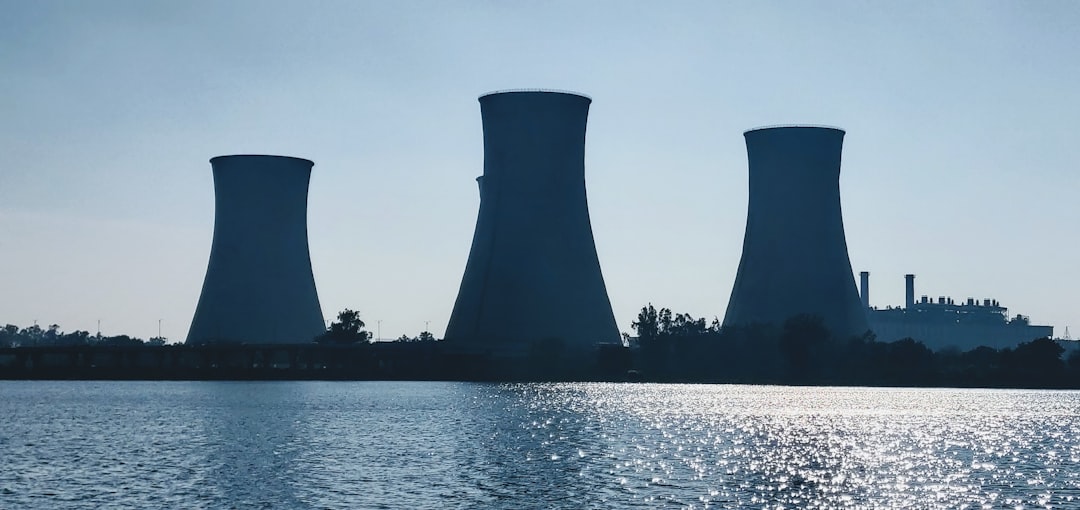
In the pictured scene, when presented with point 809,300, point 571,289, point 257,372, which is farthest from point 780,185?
point 257,372

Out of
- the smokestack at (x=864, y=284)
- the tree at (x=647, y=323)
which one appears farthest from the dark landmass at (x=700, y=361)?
the smokestack at (x=864, y=284)

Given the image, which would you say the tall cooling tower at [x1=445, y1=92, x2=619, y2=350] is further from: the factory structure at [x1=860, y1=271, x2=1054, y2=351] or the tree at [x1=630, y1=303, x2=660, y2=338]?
the factory structure at [x1=860, y1=271, x2=1054, y2=351]

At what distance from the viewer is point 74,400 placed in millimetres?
57688

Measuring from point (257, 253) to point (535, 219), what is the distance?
1398 centimetres

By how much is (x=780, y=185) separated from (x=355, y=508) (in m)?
38.5

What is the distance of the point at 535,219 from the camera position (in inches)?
2178

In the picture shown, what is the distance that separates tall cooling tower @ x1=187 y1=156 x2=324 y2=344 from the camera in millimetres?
61469

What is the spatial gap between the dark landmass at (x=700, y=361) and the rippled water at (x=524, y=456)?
1125 cm

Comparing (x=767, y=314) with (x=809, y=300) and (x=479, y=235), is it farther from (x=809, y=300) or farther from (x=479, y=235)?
(x=479, y=235)

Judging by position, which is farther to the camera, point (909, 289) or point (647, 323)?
point (909, 289)

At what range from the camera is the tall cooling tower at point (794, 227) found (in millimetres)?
56812

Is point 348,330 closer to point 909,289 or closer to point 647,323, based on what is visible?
point 647,323

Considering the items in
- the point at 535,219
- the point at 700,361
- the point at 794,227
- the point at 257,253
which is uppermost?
the point at 794,227

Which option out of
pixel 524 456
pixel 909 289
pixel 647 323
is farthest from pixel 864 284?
pixel 524 456
